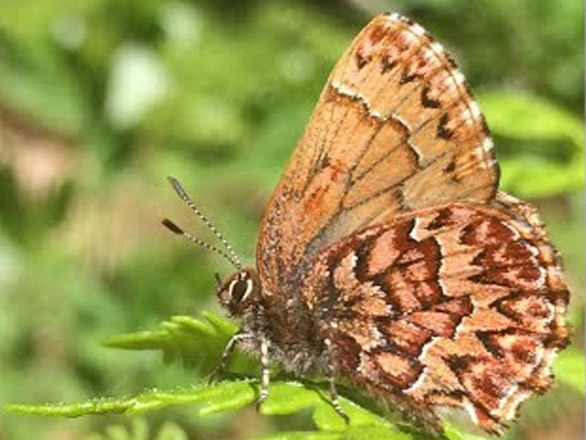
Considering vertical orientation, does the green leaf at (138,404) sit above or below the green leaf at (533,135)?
below

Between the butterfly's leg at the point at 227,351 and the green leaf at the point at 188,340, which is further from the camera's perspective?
the butterfly's leg at the point at 227,351

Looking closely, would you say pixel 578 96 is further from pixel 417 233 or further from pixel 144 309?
pixel 417 233

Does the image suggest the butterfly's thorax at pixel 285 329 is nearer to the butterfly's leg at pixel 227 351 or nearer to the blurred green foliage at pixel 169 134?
the butterfly's leg at pixel 227 351

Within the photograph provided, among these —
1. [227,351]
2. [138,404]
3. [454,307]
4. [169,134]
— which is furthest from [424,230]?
[169,134]

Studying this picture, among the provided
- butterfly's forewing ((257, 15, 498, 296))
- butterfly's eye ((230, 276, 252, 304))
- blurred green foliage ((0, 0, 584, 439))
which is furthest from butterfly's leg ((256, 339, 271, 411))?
blurred green foliage ((0, 0, 584, 439))

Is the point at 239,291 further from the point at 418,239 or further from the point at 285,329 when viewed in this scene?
the point at 418,239

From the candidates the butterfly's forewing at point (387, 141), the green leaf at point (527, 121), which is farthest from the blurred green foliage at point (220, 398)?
the green leaf at point (527, 121)

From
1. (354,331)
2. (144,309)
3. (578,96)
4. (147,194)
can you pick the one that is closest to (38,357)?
(144,309)

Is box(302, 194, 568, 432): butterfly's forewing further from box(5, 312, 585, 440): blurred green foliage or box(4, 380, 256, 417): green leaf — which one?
box(4, 380, 256, 417): green leaf
